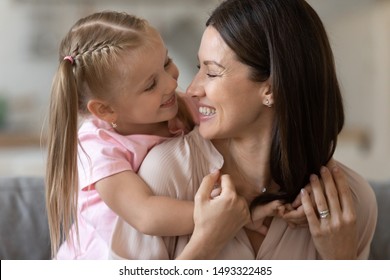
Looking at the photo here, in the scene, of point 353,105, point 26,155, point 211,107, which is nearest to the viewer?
point 211,107

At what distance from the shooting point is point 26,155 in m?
2.73

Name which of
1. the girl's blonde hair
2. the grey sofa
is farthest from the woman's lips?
the grey sofa

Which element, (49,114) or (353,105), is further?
(353,105)

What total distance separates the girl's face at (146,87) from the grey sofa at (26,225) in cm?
52

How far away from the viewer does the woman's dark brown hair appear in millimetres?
1035

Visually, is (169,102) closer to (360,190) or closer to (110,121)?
(110,121)

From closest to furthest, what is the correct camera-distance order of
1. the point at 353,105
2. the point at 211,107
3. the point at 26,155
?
the point at 211,107, the point at 26,155, the point at 353,105

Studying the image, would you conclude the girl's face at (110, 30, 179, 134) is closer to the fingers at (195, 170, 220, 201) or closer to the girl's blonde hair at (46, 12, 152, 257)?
the girl's blonde hair at (46, 12, 152, 257)

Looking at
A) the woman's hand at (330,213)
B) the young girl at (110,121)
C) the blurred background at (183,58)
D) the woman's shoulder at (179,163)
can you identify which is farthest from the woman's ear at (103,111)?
the blurred background at (183,58)

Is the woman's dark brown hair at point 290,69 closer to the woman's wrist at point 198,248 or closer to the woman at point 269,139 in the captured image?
the woman at point 269,139

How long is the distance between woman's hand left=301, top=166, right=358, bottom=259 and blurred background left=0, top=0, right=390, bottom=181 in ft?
5.31

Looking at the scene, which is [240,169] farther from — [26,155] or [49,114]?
[26,155]
